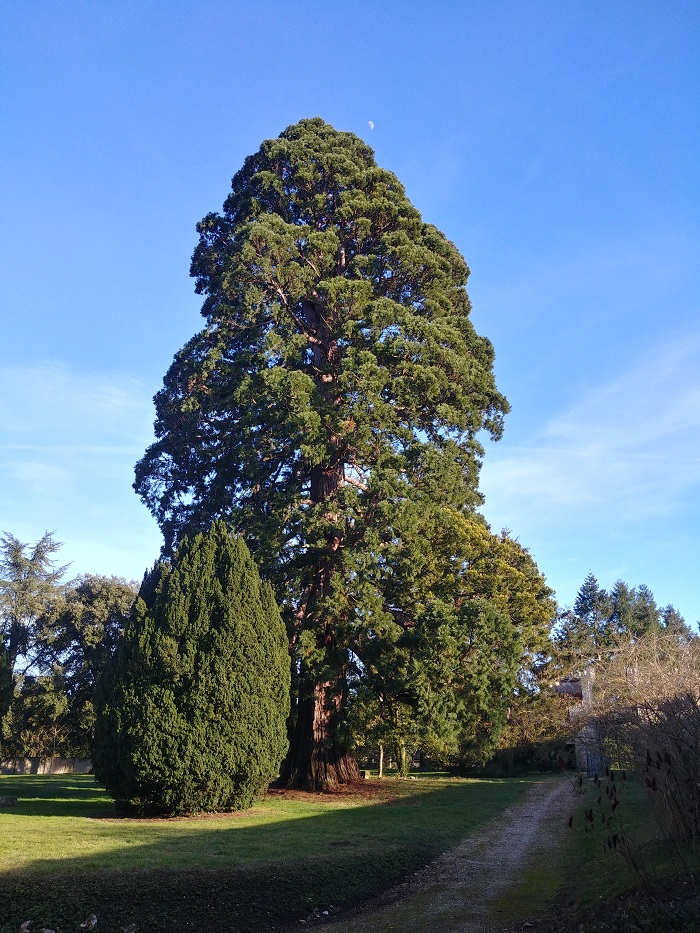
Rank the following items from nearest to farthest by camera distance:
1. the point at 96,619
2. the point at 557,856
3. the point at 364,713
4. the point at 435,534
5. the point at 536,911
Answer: the point at 536,911 < the point at 557,856 < the point at 364,713 < the point at 435,534 < the point at 96,619

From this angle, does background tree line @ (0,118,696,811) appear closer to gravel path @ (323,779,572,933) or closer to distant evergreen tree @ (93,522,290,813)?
distant evergreen tree @ (93,522,290,813)

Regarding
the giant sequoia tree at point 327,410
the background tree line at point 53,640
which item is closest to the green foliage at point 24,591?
the background tree line at point 53,640

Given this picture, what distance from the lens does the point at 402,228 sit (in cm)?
2189

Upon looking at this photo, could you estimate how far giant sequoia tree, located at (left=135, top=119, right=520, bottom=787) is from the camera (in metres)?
17.9

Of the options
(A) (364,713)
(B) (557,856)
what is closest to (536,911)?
(B) (557,856)

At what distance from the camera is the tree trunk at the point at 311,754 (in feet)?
61.6

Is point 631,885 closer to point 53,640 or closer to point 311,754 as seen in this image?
point 311,754

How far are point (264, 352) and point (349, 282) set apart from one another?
3.15m

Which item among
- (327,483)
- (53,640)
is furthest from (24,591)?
(327,483)

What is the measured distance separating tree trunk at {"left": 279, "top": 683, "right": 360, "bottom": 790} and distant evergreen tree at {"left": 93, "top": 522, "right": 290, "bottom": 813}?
4381 millimetres

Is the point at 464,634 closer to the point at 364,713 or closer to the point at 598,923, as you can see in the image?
the point at 364,713

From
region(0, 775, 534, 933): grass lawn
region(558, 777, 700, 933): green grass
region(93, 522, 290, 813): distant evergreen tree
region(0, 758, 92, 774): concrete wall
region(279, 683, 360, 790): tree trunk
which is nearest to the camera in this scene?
region(558, 777, 700, 933): green grass

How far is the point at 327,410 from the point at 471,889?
12043 mm

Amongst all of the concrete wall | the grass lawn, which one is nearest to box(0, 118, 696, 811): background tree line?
the grass lawn
